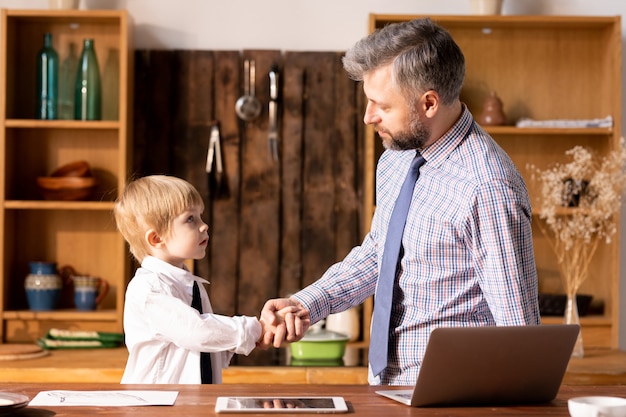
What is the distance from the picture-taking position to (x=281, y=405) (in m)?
1.57

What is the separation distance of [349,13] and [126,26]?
931mm

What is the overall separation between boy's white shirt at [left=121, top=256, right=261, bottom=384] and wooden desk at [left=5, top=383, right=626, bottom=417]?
347mm

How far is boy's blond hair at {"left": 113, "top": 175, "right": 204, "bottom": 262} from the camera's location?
2363 mm

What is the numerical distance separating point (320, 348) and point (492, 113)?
119 centimetres

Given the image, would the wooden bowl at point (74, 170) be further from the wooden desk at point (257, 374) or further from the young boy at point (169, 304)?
the young boy at point (169, 304)

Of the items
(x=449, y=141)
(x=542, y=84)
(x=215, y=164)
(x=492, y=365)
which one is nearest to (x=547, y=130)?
(x=542, y=84)

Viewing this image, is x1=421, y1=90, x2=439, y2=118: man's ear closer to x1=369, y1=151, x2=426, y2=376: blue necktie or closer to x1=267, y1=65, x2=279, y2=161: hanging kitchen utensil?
x1=369, y1=151, x2=426, y2=376: blue necktie

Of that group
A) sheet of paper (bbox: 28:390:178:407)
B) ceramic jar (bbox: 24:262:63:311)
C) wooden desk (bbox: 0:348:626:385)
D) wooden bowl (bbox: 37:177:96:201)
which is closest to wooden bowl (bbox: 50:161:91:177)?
wooden bowl (bbox: 37:177:96:201)

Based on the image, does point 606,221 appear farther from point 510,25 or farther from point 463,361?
point 463,361

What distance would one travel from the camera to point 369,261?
2.38 meters

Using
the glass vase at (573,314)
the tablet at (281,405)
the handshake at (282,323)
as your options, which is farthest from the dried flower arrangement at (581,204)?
the tablet at (281,405)

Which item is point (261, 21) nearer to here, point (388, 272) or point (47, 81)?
point (47, 81)

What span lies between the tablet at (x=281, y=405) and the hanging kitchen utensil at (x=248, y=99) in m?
2.33

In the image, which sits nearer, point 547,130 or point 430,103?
point 430,103
